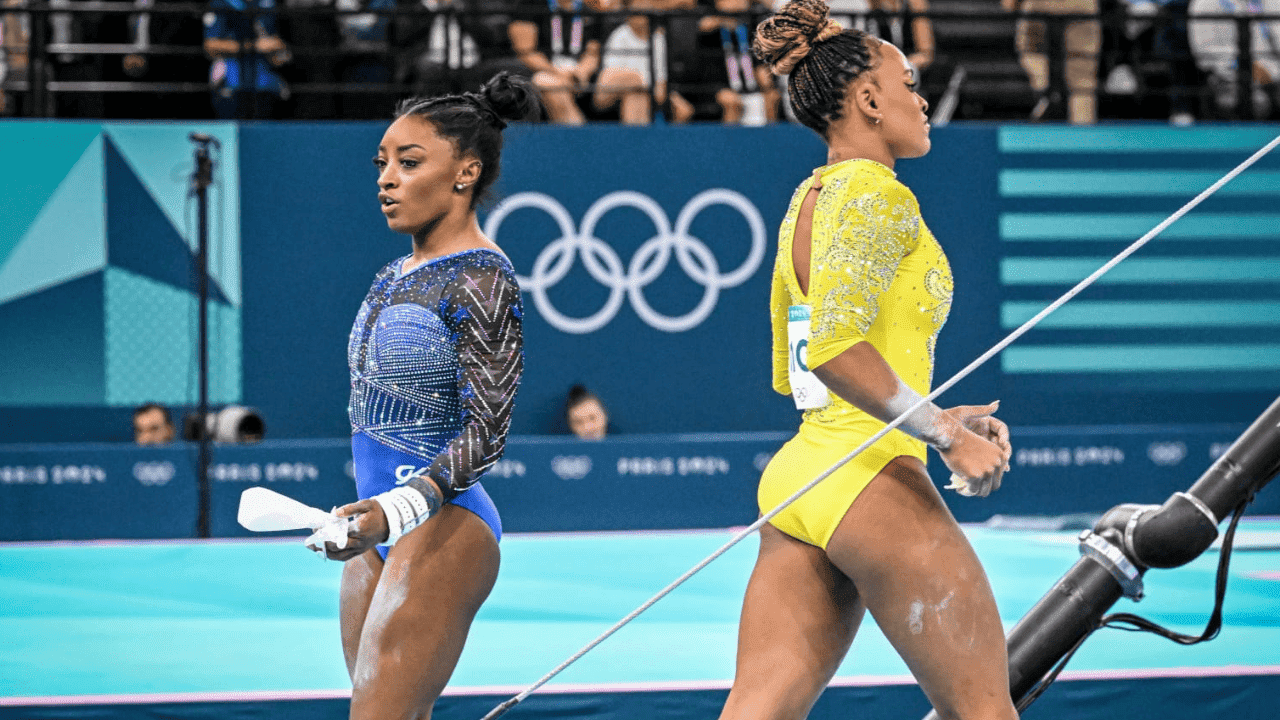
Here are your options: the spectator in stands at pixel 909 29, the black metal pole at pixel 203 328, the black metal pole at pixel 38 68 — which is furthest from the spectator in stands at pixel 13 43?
the spectator in stands at pixel 909 29

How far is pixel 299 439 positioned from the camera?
812cm

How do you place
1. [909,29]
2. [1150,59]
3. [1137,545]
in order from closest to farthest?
[1137,545] → [1150,59] → [909,29]

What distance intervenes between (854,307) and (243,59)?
21.6 feet

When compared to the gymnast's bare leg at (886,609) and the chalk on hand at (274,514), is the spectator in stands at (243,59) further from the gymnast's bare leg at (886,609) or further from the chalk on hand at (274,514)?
the gymnast's bare leg at (886,609)

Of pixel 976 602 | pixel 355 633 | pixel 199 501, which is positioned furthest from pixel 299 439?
pixel 976 602

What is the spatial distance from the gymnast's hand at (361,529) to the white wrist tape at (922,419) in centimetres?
84

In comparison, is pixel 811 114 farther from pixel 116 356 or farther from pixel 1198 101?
pixel 1198 101

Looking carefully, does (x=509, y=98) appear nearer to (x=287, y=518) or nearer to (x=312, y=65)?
(x=287, y=518)

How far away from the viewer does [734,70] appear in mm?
8500

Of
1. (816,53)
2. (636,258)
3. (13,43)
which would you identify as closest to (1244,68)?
(636,258)

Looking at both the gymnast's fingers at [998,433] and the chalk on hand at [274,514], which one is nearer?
the chalk on hand at [274,514]

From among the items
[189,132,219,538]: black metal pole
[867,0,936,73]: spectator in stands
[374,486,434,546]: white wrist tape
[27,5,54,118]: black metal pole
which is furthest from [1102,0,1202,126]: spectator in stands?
[374,486,434,546]: white wrist tape

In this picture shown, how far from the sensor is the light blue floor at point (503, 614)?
3.72 meters

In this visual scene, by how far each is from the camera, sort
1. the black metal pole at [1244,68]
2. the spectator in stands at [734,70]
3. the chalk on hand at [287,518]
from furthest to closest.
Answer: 1. the black metal pole at [1244,68]
2. the spectator in stands at [734,70]
3. the chalk on hand at [287,518]
